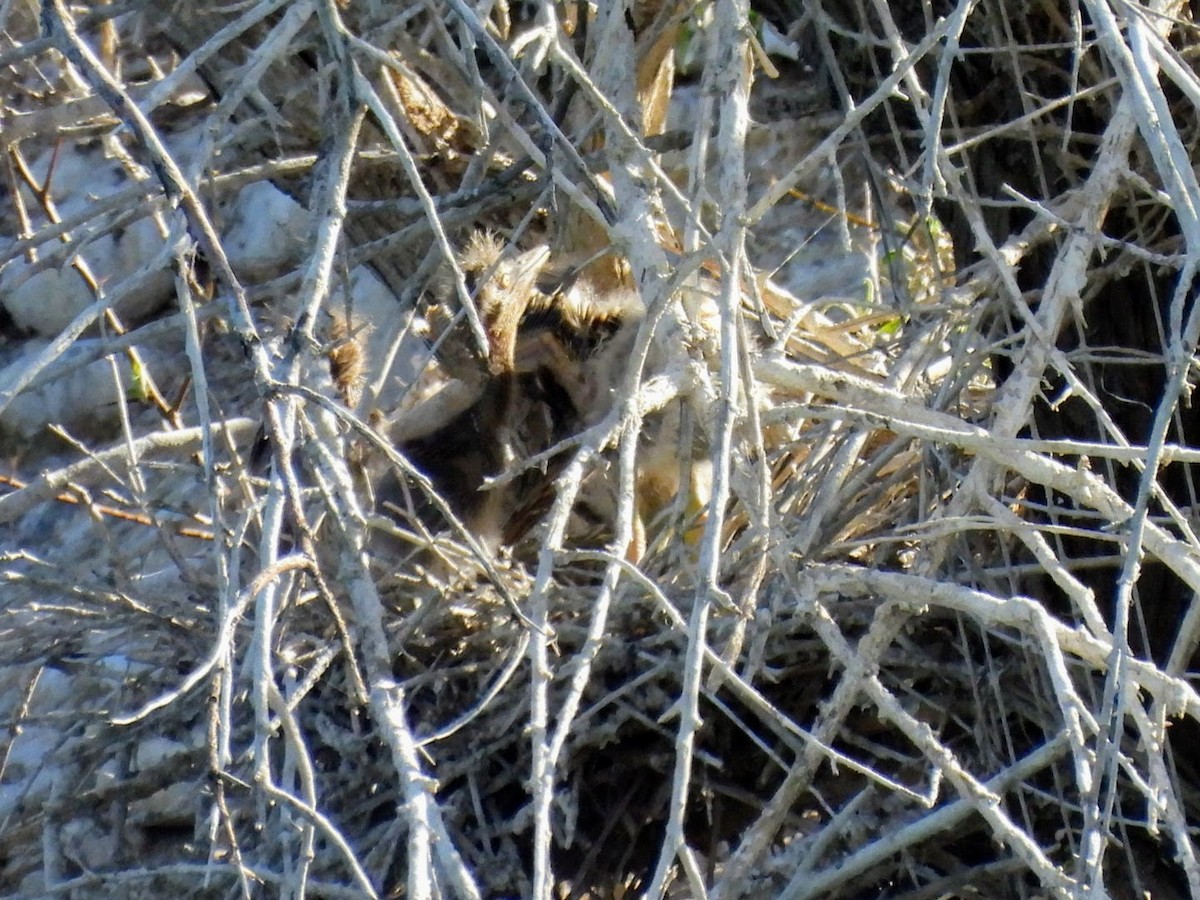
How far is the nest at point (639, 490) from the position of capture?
1773 millimetres

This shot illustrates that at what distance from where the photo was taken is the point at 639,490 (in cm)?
382

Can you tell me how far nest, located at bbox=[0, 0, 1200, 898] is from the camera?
1.77 m

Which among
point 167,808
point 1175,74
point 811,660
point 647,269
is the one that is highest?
point 1175,74

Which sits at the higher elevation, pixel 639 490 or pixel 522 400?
pixel 522 400

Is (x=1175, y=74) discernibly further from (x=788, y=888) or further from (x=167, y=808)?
(x=167, y=808)

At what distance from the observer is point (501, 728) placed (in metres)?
2.81

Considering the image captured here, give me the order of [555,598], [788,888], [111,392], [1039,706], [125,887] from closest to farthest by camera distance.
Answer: [788,888], [1039,706], [125,887], [555,598], [111,392]

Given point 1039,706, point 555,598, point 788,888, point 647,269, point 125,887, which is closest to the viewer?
point 647,269

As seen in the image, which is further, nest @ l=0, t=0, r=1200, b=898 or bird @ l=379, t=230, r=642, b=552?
bird @ l=379, t=230, r=642, b=552

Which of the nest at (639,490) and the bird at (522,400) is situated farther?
the bird at (522,400)

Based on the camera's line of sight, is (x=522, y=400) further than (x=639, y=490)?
No

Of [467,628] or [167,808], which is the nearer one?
[467,628]

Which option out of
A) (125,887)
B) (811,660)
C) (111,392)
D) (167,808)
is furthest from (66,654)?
(111,392)

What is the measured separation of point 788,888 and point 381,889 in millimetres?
716
